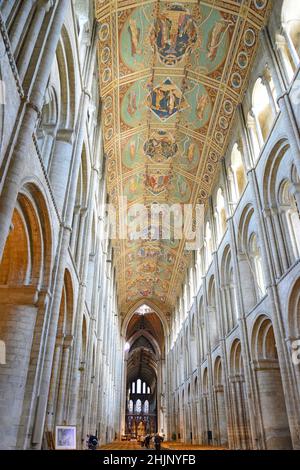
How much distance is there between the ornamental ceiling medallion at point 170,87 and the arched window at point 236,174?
1138mm

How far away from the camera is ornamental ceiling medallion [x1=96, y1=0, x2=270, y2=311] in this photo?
46.3ft

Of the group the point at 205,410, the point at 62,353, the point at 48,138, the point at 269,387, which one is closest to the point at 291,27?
the point at 48,138

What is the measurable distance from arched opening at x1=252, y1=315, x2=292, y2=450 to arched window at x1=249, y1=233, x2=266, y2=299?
158 cm

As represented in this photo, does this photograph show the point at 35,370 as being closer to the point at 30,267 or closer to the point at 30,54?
the point at 30,267

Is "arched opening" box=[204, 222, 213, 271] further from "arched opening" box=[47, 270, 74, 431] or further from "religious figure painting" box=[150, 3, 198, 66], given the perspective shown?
"arched opening" box=[47, 270, 74, 431]

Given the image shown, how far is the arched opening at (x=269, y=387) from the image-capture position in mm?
11938

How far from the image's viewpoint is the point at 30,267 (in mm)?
8094

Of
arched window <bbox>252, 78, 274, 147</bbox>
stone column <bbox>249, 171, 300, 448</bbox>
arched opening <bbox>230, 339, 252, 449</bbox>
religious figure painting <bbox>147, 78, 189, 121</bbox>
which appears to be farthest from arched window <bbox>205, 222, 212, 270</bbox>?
arched window <bbox>252, 78, 274, 147</bbox>

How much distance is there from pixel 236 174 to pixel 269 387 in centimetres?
926

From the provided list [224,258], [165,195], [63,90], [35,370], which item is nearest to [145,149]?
[165,195]

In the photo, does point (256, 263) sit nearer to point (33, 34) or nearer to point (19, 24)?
point (33, 34)

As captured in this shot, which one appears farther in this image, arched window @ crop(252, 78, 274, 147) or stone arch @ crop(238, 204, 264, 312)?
stone arch @ crop(238, 204, 264, 312)

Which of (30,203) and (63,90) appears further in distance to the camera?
(63,90)

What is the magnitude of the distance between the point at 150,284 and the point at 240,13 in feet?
82.2
